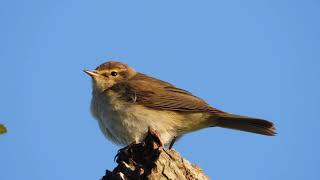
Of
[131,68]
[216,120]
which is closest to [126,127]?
[216,120]

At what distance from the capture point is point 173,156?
4.99 meters

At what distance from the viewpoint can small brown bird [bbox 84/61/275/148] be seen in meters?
7.82

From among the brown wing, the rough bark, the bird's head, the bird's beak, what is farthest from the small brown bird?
the rough bark

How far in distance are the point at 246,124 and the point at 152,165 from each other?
12.3 ft

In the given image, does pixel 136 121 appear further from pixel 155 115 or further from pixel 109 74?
pixel 109 74

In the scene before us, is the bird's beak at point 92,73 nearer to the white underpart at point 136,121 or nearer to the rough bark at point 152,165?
the white underpart at point 136,121

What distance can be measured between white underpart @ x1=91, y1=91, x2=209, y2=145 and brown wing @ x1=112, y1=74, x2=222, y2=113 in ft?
0.37

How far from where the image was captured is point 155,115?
26.3 feet

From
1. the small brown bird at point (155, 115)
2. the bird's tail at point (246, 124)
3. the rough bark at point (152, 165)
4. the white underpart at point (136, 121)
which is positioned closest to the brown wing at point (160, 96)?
the small brown bird at point (155, 115)

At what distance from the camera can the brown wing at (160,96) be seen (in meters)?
8.16

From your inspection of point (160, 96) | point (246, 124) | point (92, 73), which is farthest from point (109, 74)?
point (246, 124)

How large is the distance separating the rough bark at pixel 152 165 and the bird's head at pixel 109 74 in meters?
3.94

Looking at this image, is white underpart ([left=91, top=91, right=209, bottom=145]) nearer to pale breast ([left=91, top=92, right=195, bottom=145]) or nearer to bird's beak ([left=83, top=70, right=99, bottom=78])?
pale breast ([left=91, top=92, right=195, bottom=145])

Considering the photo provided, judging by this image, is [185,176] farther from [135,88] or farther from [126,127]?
[135,88]
